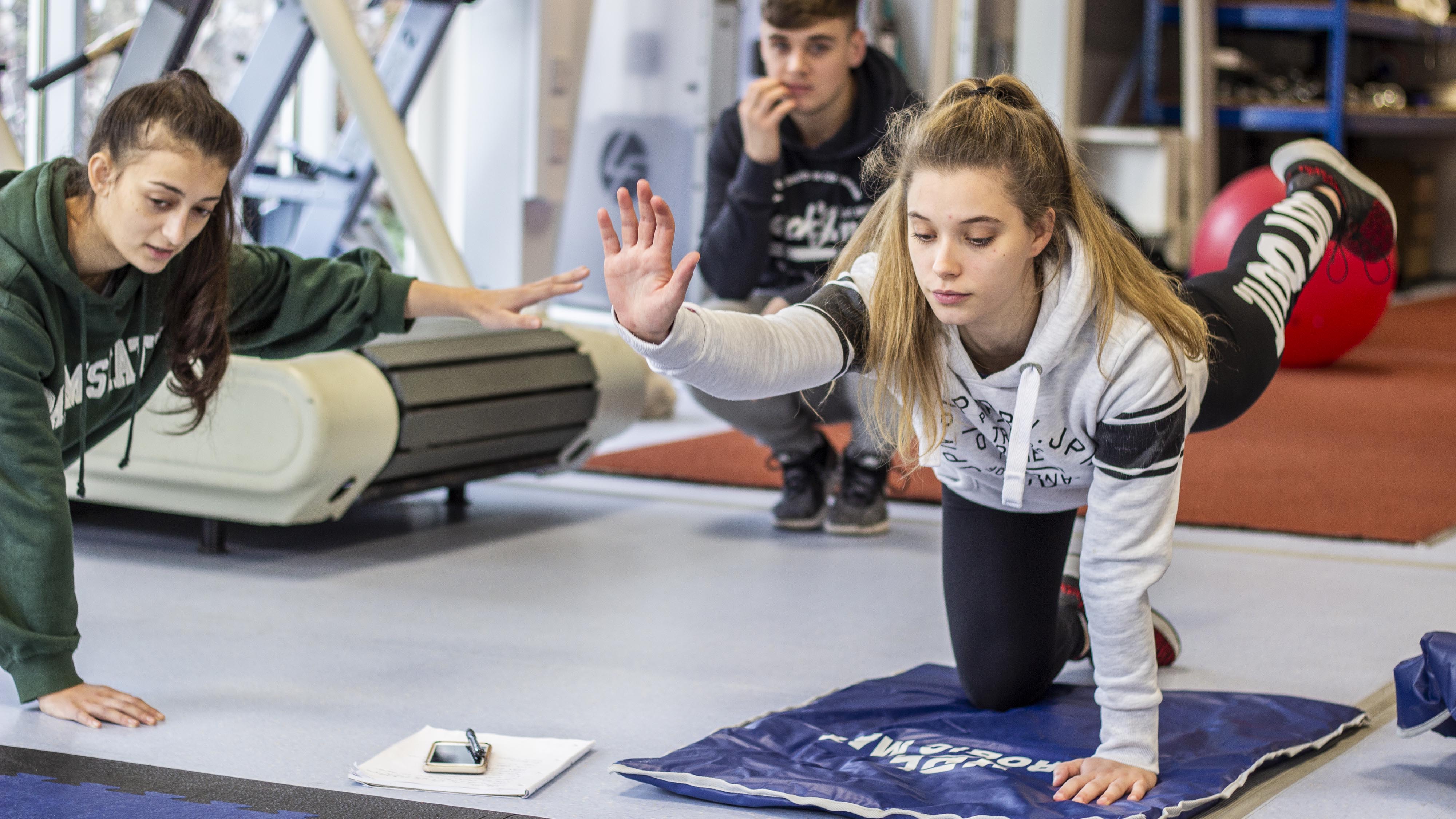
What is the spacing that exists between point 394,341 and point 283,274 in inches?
29.0

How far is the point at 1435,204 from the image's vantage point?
9.80 metres

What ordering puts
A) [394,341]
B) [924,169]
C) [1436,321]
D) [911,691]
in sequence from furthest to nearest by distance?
[1436,321]
[394,341]
[911,691]
[924,169]

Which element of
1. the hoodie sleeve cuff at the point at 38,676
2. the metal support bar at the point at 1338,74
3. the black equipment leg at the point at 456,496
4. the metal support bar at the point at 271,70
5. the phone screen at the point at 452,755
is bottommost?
the black equipment leg at the point at 456,496

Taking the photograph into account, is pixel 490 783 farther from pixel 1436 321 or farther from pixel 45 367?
pixel 1436 321

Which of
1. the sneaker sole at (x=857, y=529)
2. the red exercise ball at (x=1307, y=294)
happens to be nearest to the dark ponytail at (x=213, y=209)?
the sneaker sole at (x=857, y=529)

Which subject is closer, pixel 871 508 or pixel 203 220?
pixel 203 220

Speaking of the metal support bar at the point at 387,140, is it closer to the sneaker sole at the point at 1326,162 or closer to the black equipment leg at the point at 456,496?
the black equipment leg at the point at 456,496

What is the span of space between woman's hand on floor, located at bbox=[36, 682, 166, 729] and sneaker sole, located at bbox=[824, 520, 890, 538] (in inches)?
62.5

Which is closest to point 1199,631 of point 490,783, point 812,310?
point 812,310

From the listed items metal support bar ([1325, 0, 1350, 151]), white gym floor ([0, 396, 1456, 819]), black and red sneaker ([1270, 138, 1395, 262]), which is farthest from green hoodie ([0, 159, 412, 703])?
metal support bar ([1325, 0, 1350, 151])

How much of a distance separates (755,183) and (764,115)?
0.13 m

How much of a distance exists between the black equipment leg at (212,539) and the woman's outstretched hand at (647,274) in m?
1.72

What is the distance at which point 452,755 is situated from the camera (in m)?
1.70

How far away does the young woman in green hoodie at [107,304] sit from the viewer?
183 centimetres
